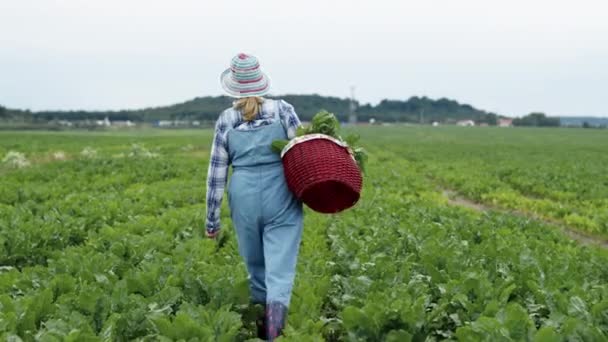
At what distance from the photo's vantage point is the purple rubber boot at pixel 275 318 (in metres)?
3.89

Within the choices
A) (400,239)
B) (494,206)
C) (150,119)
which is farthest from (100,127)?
(400,239)

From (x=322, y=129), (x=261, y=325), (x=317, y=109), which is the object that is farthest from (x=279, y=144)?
(x=317, y=109)

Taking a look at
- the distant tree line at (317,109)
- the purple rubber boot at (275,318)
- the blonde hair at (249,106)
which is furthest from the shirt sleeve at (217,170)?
the distant tree line at (317,109)

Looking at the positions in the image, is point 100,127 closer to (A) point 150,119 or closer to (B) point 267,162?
(A) point 150,119

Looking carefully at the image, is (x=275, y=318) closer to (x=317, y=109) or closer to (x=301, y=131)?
(x=301, y=131)

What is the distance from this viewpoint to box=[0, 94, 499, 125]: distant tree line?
107625 mm

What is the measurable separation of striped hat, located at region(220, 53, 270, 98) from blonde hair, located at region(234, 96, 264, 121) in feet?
0.12

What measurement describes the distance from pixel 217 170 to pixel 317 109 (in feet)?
305

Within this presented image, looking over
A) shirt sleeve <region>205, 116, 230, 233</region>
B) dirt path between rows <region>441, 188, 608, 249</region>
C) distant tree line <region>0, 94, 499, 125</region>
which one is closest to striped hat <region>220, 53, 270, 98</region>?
shirt sleeve <region>205, 116, 230, 233</region>

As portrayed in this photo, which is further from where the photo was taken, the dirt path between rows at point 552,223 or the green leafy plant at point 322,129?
the dirt path between rows at point 552,223

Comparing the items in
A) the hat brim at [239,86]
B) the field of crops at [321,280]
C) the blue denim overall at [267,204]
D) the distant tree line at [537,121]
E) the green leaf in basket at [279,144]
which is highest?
the hat brim at [239,86]

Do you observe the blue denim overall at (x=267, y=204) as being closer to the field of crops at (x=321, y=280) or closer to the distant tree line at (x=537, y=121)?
the field of crops at (x=321, y=280)

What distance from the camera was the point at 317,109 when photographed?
96.7m

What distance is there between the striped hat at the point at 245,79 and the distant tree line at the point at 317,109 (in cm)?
7448
